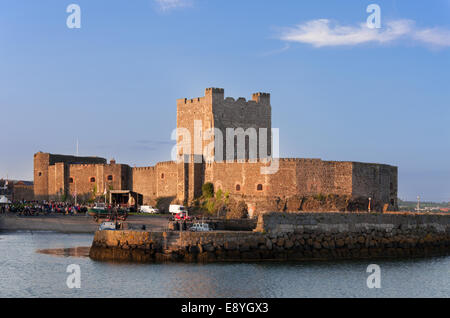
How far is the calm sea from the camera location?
87.7ft

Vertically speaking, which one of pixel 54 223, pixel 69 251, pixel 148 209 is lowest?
pixel 69 251

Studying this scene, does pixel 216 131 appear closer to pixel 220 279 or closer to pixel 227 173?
pixel 227 173

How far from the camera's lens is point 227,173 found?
54.0m

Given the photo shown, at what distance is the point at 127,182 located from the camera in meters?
65.9

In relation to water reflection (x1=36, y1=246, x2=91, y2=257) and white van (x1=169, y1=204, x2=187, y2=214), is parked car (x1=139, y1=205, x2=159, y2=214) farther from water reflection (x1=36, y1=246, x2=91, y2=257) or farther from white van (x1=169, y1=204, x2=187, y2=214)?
water reflection (x1=36, y1=246, x2=91, y2=257)

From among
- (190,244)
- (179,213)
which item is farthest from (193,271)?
(179,213)

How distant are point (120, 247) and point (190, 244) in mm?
3758

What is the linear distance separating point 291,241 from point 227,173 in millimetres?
20444

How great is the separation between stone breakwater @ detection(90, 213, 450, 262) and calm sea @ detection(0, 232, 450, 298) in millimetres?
870

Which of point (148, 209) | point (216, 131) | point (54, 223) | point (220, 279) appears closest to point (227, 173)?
point (216, 131)

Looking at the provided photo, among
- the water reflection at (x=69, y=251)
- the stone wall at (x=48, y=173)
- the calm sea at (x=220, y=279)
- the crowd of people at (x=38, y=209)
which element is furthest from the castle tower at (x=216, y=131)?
the calm sea at (x=220, y=279)

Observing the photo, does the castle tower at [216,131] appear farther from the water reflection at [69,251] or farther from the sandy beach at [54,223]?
the water reflection at [69,251]

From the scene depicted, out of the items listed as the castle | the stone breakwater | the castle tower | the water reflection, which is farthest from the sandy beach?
the stone breakwater
